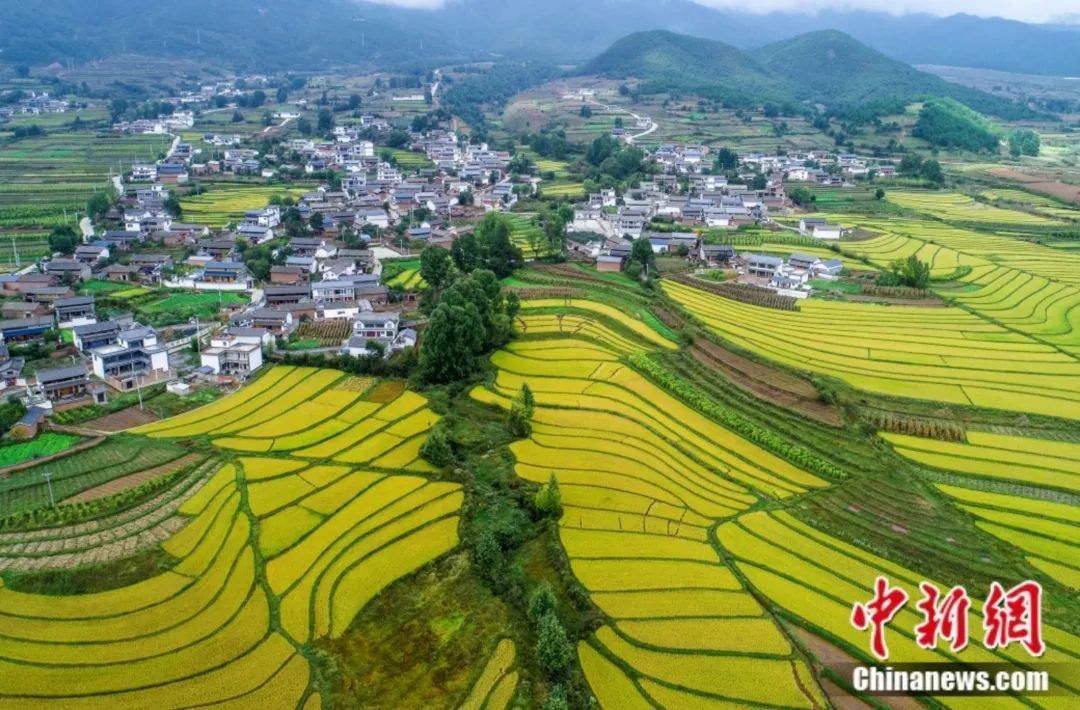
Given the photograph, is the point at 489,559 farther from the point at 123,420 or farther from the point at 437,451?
the point at 123,420

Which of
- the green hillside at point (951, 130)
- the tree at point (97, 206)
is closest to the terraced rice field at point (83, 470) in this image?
the tree at point (97, 206)

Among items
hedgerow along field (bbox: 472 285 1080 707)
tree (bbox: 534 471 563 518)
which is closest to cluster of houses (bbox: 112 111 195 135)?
hedgerow along field (bbox: 472 285 1080 707)

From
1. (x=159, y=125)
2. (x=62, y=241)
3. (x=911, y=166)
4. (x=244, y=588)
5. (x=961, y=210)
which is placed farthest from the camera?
(x=159, y=125)

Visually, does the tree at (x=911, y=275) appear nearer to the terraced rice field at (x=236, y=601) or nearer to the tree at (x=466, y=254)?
the tree at (x=466, y=254)

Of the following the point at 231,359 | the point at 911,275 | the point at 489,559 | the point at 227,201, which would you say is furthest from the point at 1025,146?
the point at 489,559

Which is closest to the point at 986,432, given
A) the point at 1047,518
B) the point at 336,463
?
the point at 1047,518

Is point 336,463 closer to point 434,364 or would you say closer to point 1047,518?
point 434,364
